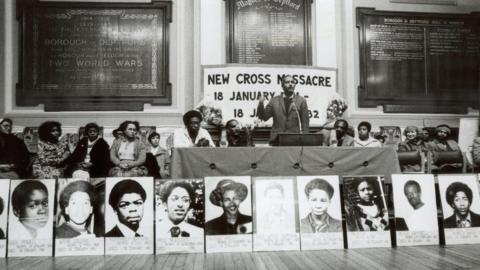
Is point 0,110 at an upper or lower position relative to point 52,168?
upper

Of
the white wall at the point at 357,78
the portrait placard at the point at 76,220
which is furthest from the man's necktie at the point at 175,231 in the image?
the white wall at the point at 357,78

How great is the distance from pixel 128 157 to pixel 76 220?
185 cm

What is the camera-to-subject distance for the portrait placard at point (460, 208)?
3.14 metres

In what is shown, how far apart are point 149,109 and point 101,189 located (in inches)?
121

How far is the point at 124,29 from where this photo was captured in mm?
6016

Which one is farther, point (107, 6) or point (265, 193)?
point (107, 6)

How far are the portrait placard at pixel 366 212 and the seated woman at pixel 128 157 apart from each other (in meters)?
2.36

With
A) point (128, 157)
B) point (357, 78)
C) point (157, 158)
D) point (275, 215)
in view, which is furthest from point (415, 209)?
point (357, 78)

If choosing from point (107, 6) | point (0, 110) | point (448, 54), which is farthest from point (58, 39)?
point (448, 54)

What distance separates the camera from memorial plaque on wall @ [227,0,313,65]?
6109 mm

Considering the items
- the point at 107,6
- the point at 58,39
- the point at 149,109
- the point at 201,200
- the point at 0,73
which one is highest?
the point at 107,6

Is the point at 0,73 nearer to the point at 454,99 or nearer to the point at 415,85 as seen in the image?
the point at 415,85

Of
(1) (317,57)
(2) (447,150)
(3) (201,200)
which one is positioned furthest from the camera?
(1) (317,57)

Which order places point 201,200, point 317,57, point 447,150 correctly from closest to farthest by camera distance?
1. point 201,200
2. point 447,150
3. point 317,57
